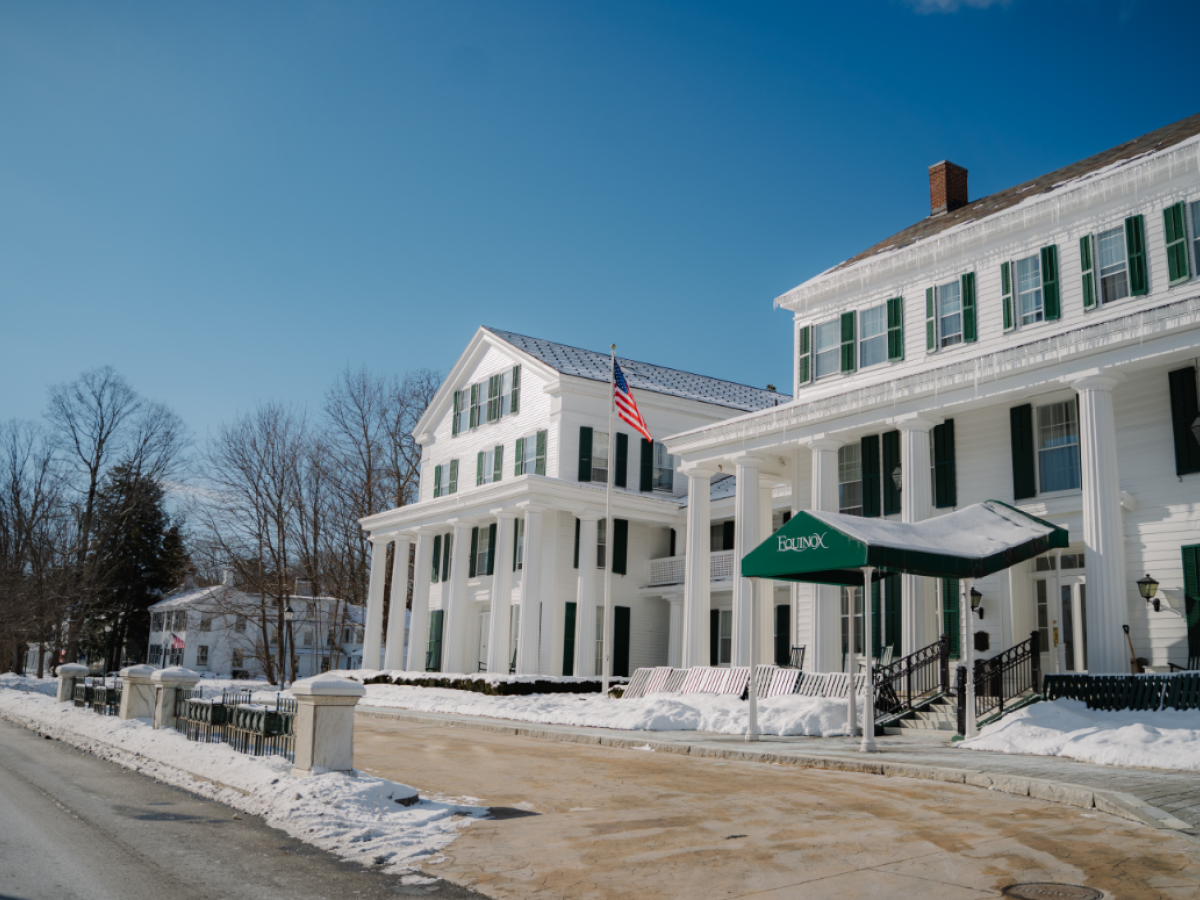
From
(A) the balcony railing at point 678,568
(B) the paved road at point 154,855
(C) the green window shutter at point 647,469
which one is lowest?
(B) the paved road at point 154,855

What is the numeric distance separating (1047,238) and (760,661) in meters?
11.7

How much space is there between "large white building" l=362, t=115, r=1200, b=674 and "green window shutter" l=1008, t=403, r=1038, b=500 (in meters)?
0.03

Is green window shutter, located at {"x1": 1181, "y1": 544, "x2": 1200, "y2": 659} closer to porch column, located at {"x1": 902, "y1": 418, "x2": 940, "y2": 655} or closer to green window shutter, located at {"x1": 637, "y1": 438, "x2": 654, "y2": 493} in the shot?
porch column, located at {"x1": 902, "y1": 418, "x2": 940, "y2": 655}

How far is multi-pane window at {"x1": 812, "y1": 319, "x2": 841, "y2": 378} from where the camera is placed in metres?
23.3

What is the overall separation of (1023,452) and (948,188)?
30.0 feet

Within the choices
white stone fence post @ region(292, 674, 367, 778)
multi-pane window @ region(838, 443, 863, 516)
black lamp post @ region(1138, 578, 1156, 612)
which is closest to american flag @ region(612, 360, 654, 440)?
multi-pane window @ region(838, 443, 863, 516)

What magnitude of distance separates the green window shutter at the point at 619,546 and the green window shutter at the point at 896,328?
12.0m

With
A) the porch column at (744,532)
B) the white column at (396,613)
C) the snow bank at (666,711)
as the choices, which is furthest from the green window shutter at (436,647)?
the porch column at (744,532)

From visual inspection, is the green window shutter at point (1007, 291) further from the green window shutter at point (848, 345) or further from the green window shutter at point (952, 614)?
the green window shutter at point (952, 614)

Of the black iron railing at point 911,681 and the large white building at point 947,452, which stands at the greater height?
the large white building at point 947,452

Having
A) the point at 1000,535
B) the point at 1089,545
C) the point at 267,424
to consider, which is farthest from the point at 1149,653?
the point at 267,424

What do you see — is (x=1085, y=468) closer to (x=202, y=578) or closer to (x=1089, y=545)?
(x=1089, y=545)

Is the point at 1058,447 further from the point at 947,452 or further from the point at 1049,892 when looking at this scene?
the point at 1049,892

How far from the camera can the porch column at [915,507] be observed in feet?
60.6
